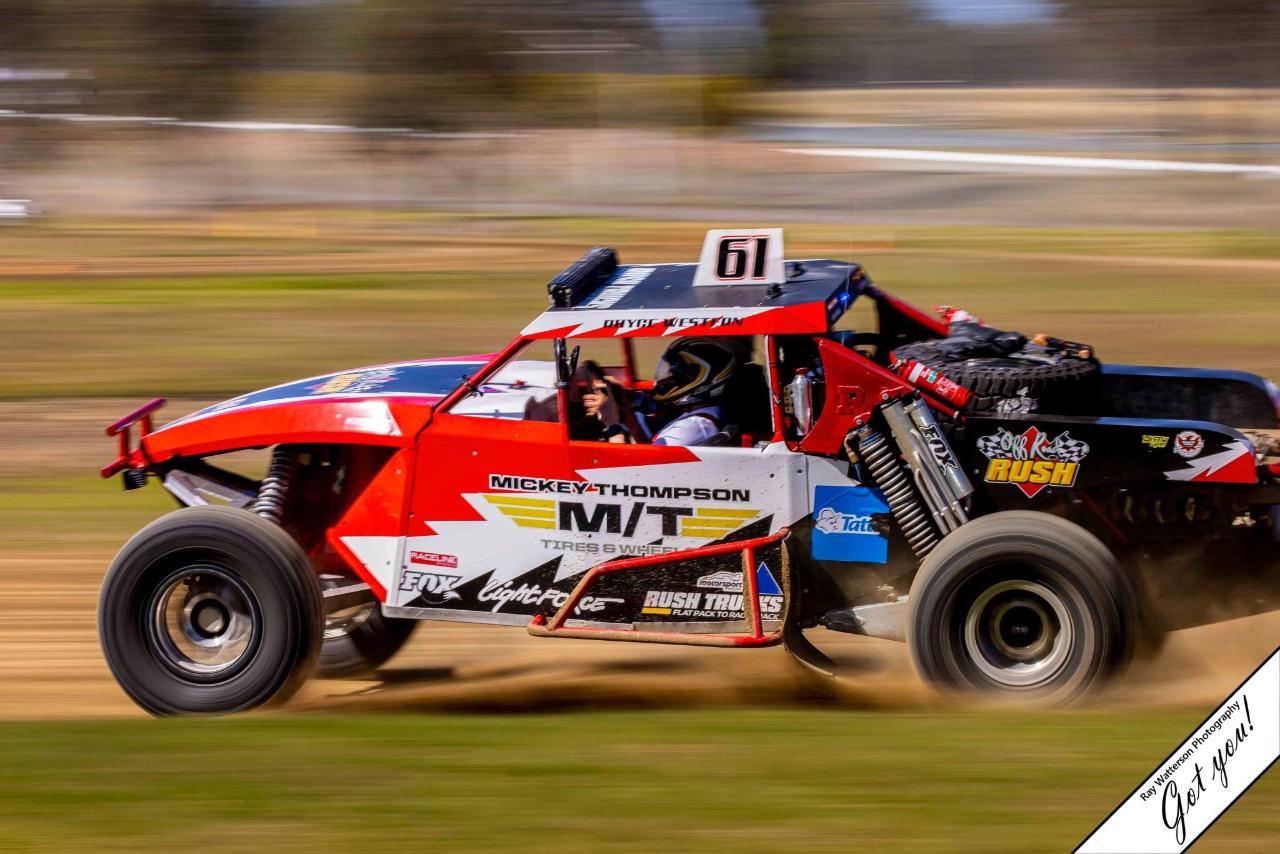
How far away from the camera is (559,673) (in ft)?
22.9

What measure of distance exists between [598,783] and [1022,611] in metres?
1.90

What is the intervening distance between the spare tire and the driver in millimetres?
741

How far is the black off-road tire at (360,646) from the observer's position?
690 cm

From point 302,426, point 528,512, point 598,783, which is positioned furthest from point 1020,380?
point 302,426

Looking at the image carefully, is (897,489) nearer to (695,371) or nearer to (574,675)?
(695,371)

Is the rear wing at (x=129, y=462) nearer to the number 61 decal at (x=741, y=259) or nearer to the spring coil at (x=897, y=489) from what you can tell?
the number 61 decal at (x=741, y=259)

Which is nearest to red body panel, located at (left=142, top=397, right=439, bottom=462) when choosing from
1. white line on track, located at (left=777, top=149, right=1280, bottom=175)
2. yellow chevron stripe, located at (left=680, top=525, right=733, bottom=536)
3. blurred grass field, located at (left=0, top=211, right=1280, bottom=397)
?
yellow chevron stripe, located at (left=680, top=525, right=733, bottom=536)

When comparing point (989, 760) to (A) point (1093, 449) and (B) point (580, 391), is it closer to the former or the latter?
(A) point (1093, 449)

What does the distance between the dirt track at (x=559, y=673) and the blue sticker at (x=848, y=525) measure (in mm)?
645

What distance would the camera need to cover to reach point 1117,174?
2533 cm

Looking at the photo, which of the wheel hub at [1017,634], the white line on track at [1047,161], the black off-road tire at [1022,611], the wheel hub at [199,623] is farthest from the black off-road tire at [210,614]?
the white line on track at [1047,161]

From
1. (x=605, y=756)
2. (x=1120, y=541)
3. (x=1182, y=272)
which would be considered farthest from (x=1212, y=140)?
(x=605, y=756)

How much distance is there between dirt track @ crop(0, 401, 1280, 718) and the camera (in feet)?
20.7

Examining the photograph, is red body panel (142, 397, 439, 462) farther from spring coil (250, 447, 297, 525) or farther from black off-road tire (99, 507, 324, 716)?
black off-road tire (99, 507, 324, 716)
